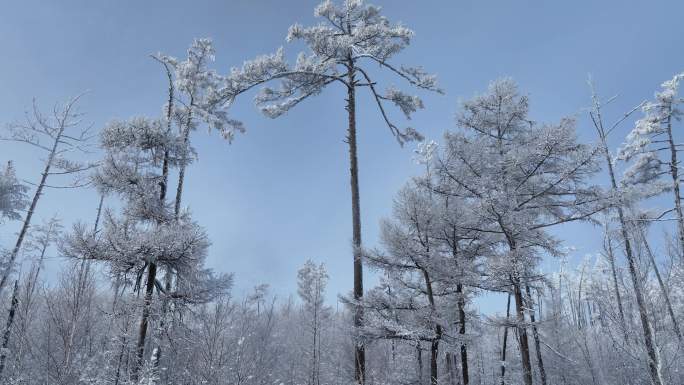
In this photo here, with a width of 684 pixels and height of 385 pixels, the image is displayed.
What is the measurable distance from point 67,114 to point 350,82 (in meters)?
14.2

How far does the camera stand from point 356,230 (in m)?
11.3

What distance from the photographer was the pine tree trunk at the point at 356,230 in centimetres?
1012

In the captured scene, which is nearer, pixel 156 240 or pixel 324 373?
pixel 156 240

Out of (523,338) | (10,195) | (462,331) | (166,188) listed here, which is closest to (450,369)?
(462,331)

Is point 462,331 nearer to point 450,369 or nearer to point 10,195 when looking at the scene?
point 450,369

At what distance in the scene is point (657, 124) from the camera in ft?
65.8

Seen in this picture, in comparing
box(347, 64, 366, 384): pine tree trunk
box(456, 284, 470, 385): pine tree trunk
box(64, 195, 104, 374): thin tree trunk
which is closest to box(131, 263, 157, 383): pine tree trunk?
box(64, 195, 104, 374): thin tree trunk

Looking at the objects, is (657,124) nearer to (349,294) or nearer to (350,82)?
(350,82)

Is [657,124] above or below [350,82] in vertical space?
above

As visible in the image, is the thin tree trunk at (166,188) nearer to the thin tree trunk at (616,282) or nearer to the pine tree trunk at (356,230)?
the pine tree trunk at (356,230)

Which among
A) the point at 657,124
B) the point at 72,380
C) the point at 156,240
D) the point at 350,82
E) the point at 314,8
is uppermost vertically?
the point at 657,124

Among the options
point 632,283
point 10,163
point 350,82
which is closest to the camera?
point 632,283

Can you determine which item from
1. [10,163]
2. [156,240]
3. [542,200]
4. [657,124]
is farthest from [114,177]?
[657,124]


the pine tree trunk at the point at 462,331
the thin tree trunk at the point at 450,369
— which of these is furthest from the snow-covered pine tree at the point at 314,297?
the pine tree trunk at the point at 462,331
